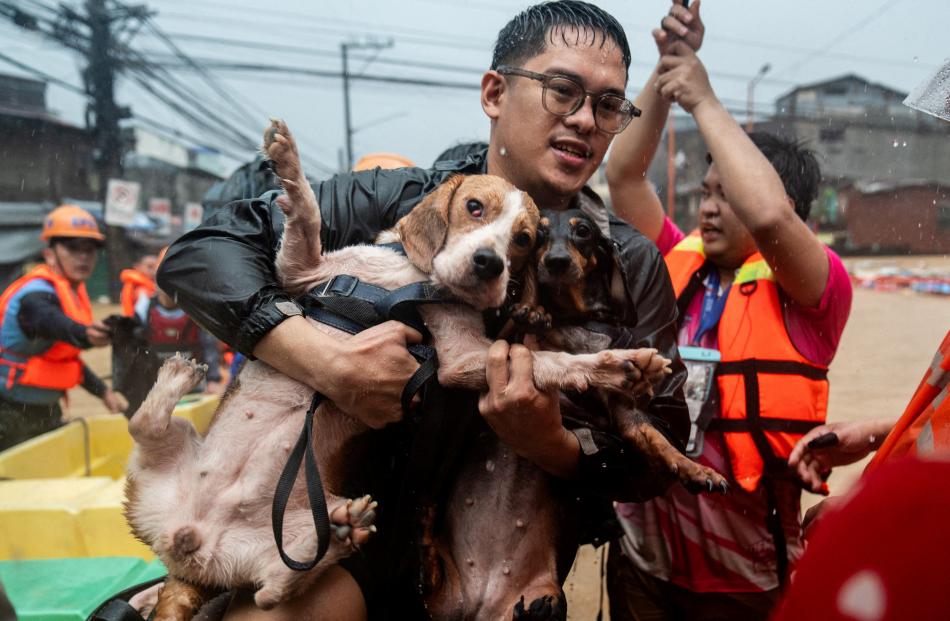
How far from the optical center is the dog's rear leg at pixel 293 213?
193cm

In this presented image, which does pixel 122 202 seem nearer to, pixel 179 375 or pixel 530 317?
pixel 179 375

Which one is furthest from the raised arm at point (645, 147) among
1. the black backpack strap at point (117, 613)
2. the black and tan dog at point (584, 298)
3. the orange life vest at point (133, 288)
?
the orange life vest at point (133, 288)

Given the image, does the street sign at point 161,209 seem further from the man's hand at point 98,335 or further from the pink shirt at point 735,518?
the pink shirt at point 735,518

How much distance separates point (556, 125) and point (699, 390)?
131 cm

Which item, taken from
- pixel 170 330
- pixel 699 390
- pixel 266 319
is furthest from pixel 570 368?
pixel 170 330

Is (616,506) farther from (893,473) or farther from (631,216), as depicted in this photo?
(893,473)

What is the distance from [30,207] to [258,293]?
70.7 feet

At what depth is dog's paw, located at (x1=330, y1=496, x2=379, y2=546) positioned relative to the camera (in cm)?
Result: 176

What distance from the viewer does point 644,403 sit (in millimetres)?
2021

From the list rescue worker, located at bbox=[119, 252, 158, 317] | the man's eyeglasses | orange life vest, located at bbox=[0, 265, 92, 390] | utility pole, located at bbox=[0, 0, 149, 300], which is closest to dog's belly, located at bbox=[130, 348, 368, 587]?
the man's eyeglasses

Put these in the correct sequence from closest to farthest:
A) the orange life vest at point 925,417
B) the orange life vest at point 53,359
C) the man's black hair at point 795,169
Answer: the orange life vest at point 925,417 → the man's black hair at point 795,169 → the orange life vest at point 53,359

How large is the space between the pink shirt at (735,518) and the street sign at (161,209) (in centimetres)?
1975

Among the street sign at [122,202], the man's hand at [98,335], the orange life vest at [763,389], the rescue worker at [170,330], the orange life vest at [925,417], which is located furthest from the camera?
the street sign at [122,202]

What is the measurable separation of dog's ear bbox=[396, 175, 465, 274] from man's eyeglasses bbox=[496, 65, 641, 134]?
416mm
